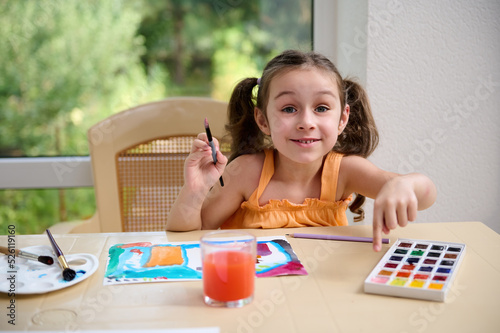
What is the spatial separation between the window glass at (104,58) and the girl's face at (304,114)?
2.47 feet

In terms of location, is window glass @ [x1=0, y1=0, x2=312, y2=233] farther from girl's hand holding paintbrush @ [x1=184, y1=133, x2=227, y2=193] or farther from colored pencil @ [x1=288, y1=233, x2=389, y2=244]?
colored pencil @ [x1=288, y1=233, x2=389, y2=244]

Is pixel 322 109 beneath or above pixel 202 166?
above

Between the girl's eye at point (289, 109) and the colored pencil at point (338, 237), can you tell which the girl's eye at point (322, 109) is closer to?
the girl's eye at point (289, 109)

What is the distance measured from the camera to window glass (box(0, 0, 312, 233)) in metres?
1.84

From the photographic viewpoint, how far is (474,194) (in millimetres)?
1710

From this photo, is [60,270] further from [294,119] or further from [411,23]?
[411,23]

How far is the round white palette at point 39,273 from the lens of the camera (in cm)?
74

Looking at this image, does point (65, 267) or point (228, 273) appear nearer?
point (228, 273)

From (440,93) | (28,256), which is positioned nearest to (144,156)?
(28,256)

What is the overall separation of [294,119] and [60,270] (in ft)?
1.97

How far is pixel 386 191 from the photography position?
93 centimetres

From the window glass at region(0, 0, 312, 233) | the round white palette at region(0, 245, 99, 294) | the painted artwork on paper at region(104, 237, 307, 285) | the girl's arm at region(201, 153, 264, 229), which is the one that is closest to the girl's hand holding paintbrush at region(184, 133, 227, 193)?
the girl's arm at region(201, 153, 264, 229)

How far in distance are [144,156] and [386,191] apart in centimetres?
80

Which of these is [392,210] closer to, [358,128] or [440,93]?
[358,128]
